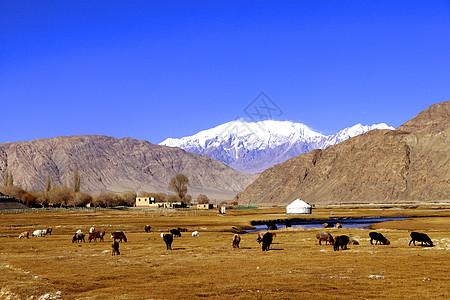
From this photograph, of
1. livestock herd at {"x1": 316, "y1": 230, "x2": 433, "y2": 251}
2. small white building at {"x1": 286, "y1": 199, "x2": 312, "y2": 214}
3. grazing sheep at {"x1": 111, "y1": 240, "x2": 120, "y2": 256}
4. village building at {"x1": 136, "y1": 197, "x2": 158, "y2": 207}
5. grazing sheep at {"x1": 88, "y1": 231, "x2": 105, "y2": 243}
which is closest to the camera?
grazing sheep at {"x1": 111, "y1": 240, "x2": 120, "y2": 256}

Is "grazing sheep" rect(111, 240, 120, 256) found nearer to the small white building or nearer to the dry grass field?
the dry grass field

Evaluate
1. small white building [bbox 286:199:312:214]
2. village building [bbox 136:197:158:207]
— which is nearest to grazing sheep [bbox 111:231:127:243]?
small white building [bbox 286:199:312:214]

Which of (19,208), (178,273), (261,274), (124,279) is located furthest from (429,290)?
(19,208)

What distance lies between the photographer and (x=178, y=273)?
24.5 m

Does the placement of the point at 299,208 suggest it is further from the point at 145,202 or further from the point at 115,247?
the point at 145,202

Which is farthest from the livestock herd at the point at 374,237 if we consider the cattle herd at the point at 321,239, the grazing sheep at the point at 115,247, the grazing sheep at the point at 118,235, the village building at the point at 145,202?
the village building at the point at 145,202

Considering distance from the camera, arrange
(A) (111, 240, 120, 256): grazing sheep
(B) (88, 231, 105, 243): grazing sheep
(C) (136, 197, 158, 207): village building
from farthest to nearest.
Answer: (C) (136, 197, 158, 207): village building → (B) (88, 231, 105, 243): grazing sheep → (A) (111, 240, 120, 256): grazing sheep

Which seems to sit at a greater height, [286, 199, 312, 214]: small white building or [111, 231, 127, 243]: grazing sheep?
[286, 199, 312, 214]: small white building

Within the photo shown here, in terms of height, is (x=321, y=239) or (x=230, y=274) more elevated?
(x=321, y=239)

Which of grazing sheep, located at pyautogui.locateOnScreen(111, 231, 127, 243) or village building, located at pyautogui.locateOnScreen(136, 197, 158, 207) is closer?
grazing sheep, located at pyautogui.locateOnScreen(111, 231, 127, 243)

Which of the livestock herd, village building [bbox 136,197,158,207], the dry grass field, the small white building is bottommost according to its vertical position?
the dry grass field

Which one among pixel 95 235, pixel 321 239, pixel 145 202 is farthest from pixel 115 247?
pixel 145 202

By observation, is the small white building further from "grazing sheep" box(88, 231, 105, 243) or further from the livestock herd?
"grazing sheep" box(88, 231, 105, 243)

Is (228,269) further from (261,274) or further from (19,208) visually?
(19,208)
